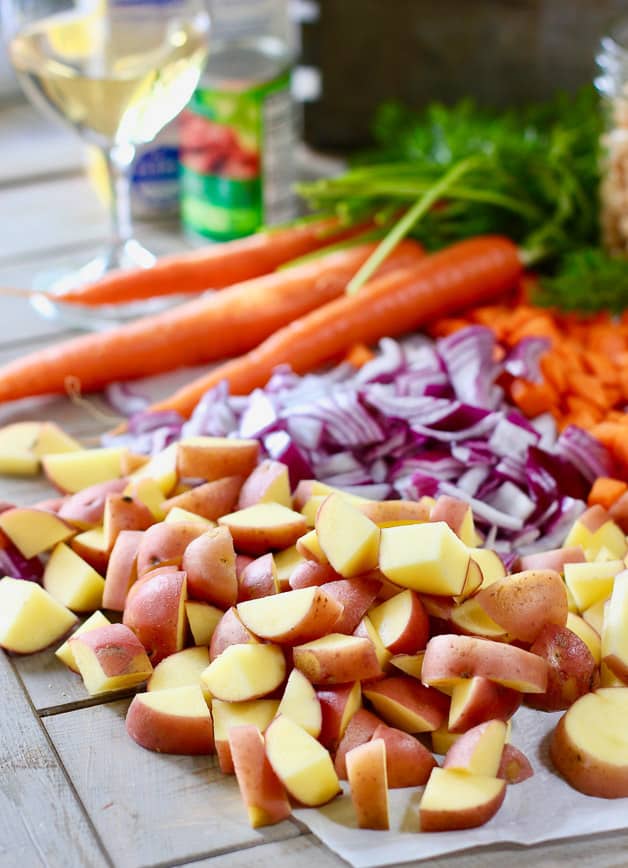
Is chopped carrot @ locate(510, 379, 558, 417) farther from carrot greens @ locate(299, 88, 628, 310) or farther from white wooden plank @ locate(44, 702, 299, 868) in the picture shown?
white wooden plank @ locate(44, 702, 299, 868)

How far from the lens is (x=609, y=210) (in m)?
1.78

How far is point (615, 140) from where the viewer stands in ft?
5.65

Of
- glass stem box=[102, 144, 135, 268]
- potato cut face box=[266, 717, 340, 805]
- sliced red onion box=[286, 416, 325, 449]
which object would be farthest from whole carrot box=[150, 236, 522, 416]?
potato cut face box=[266, 717, 340, 805]

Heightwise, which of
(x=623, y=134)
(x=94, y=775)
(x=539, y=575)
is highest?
(x=623, y=134)

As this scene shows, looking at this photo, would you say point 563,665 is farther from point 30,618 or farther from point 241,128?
point 241,128

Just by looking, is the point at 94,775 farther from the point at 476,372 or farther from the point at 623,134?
the point at 623,134

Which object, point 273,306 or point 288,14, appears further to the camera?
point 288,14

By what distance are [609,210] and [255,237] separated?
1.79 ft

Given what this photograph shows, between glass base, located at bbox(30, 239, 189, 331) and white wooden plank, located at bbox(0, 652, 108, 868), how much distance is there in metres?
0.82

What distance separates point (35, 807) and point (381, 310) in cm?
92

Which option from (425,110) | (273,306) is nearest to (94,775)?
(273,306)

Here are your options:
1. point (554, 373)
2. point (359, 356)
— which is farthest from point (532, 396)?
point (359, 356)

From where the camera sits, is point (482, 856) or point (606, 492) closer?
point (482, 856)

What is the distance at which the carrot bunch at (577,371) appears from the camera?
1494 millimetres
